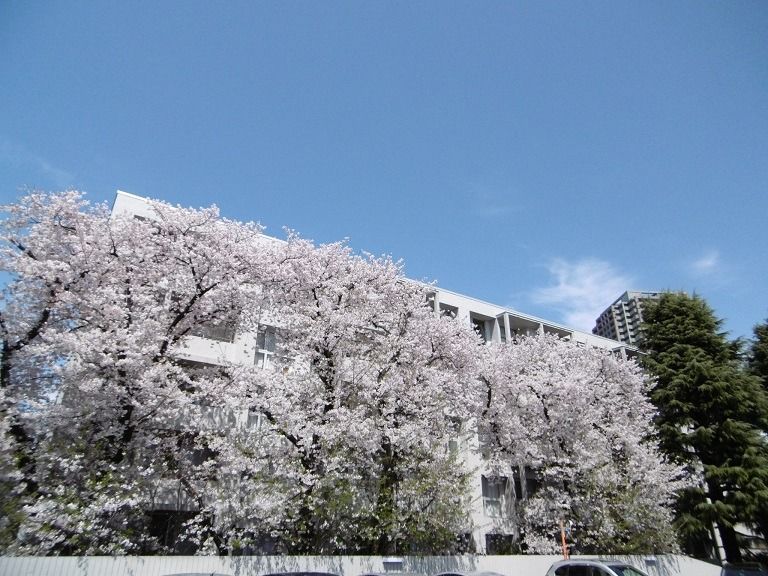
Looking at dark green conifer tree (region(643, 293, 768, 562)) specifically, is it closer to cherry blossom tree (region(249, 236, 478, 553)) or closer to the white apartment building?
the white apartment building

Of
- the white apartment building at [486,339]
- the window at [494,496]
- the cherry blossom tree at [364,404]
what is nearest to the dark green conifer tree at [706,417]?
the white apartment building at [486,339]

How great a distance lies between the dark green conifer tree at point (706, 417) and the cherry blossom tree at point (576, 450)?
1.60m

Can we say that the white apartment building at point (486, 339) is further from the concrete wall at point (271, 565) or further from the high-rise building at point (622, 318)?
the high-rise building at point (622, 318)

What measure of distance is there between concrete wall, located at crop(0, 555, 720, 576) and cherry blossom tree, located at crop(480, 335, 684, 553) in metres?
1.98

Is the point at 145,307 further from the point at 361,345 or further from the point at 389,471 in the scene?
the point at 389,471

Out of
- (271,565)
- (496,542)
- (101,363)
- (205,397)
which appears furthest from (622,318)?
(101,363)

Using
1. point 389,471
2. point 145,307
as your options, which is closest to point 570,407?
point 389,471

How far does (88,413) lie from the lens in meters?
14.7

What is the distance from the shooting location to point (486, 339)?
117 feet

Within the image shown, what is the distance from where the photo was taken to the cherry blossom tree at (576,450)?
22.0 meters

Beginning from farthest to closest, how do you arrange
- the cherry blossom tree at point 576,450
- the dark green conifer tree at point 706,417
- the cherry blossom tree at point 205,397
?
1. the dark green conifer tree at point 706,417
2. the cherry blossom tree at point 576,450
3. the cherry blossom tree at point 205,397

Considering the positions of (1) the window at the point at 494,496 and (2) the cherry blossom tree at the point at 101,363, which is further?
(1) the window at the point at 494,496

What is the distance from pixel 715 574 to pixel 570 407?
9574mm

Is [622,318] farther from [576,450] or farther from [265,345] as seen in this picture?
[265,345]
